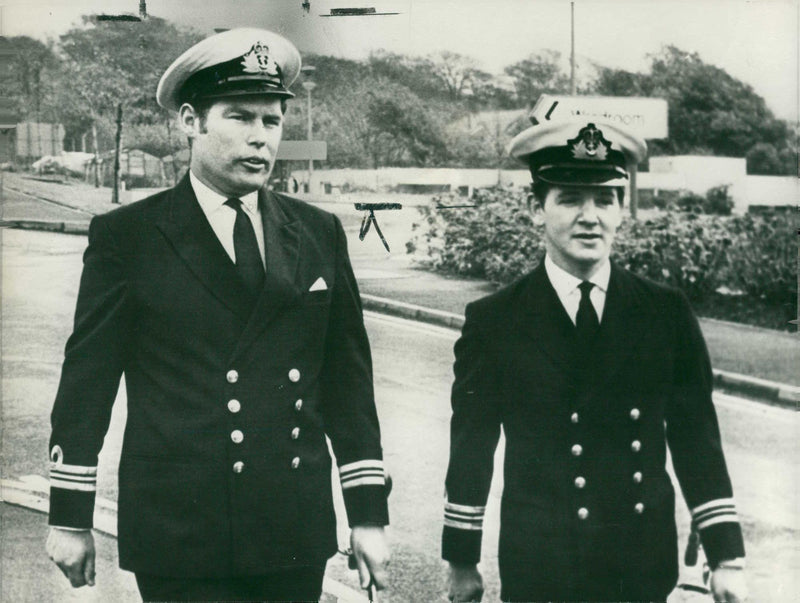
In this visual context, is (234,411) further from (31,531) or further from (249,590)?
(31,531)

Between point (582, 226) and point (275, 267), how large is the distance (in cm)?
121

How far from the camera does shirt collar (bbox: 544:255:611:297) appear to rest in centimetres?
397

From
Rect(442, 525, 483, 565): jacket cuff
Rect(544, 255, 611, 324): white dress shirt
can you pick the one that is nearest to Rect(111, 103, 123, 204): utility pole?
Rect(544, 255, 611, 324): white dress shirt

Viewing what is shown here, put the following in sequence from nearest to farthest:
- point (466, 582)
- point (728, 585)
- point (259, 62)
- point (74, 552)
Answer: point (74, 552) → point (259, 62) → point (728, 585) → point (466, 582)

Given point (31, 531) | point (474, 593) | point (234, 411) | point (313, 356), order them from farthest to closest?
point (31, 531)
point (474, 593)
point (313, 356)
point (234, 411)

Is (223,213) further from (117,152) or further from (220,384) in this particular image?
(117,152)

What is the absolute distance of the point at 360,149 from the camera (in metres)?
4.66

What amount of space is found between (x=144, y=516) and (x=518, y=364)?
149 centimetres

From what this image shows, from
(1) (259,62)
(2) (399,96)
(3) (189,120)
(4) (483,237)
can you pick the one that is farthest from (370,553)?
(2) (399,96)

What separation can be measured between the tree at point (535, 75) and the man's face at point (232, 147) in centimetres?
133

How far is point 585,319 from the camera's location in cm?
393

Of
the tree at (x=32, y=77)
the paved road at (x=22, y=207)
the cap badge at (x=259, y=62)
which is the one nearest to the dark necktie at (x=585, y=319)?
the cap badge at (x=259, y=62)

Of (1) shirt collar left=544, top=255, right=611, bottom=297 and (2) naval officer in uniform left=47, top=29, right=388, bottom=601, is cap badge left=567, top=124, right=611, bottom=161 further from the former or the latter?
(2) naval officer in uniform left=47, top=29, right=388, bottom=601

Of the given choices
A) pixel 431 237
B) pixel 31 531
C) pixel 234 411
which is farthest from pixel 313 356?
pixel 31 531
